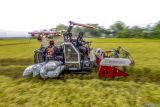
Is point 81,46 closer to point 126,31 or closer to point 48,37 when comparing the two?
point 48,37

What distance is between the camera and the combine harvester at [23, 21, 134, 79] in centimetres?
1466

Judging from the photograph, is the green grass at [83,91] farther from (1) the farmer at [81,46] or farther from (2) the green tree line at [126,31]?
(2) the green tree line at [126,31]

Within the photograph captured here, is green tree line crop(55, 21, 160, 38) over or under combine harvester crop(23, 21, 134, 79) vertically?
under

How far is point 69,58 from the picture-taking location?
51.3ft

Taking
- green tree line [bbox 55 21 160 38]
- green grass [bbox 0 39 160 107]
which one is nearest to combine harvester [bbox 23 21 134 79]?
green grass [bbox 0 39 160 107]

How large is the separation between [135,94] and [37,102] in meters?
3.88

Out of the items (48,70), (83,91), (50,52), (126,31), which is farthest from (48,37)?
(126,31)

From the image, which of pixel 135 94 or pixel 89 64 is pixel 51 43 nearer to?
pixel 89 64

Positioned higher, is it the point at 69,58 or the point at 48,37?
the point at 48,37

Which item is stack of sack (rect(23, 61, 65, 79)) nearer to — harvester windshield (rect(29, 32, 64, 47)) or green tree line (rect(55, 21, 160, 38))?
harvester windshield (rect(29, 32, 64, 47))

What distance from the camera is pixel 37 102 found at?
1138 centimetres

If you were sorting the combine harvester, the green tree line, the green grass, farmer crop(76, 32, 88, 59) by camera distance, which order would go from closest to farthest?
the green grass
the combine harvester
farmer crop(76, 32, 88, 59)
the green tree line

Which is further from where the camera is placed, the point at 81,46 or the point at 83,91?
the point at 81,46

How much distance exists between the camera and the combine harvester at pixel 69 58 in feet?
48.1
